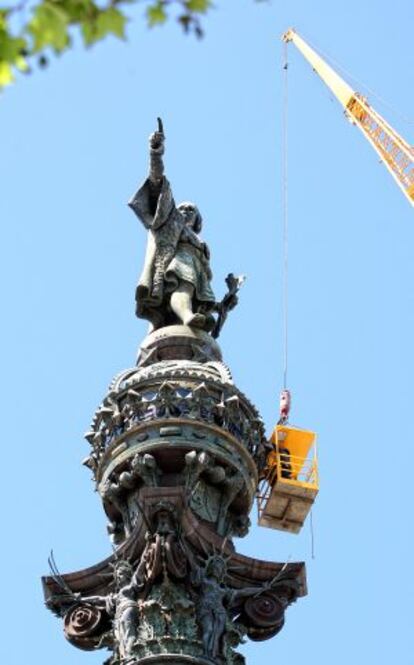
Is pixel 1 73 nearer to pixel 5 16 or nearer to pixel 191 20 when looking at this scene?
pixel 5 16

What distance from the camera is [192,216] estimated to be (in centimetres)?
3738

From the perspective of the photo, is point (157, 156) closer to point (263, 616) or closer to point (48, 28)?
point (263, 616)

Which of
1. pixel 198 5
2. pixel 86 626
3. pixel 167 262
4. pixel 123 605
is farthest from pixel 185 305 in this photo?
pixel 198 5

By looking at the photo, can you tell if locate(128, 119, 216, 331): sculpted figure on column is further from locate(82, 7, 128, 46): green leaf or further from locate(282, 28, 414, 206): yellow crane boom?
locate(282, 28, 414, 206): yellow crane boom

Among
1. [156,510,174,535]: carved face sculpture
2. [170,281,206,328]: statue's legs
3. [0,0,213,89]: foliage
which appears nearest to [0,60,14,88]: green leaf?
[0,0,213,89]: foliage

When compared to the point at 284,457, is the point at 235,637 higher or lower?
lower

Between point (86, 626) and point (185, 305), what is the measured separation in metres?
9.72

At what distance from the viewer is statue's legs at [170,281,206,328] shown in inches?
1296

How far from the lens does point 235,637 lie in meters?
25.7

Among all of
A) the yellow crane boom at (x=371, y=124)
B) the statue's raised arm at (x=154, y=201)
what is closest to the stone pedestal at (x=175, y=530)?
the statue's raised arm at (x=154, y=201)

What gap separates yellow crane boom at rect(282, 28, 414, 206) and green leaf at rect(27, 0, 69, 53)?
79.4 meters

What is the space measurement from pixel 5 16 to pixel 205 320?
24500 millimetres

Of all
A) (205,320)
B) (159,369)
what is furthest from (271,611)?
(205,320)

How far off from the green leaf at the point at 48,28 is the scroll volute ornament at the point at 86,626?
18857 mm
